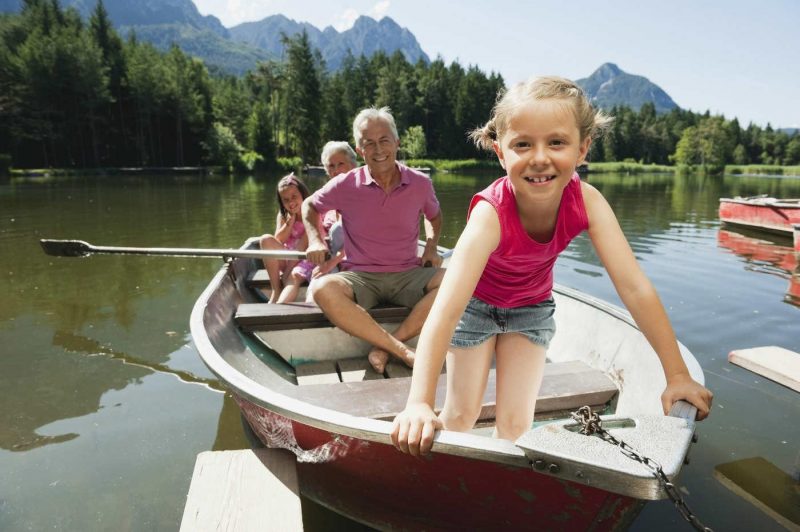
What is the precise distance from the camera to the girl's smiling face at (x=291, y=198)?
17.2 ft

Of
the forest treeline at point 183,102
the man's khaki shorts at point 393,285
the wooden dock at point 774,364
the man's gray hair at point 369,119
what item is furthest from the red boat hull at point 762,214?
the forest treeline at point 183,102

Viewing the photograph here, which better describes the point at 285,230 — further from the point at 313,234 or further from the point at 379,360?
the point at 379,360

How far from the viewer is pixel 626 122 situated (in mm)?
91500

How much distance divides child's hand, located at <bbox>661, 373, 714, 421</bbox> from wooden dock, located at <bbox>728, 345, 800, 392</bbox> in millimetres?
1903

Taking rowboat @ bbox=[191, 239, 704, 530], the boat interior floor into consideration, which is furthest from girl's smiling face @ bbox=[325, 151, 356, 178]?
the boat interior floor

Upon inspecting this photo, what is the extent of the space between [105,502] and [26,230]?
12.0m

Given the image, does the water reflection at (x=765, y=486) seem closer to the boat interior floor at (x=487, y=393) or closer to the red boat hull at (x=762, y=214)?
the boat interior floor at (x=487, y=393)

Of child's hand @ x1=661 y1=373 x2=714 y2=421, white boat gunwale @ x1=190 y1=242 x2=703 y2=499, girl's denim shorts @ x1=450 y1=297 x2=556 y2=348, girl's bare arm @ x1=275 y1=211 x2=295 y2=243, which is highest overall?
girl's bare arm @ x1=275 y1=211 x2=295 y2=243

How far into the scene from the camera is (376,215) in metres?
3.84

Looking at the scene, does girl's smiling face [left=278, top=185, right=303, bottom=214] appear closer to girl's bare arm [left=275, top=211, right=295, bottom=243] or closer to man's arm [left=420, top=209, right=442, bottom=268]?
girl's bare arm [left=275, top=211, right=295, bottom=243]

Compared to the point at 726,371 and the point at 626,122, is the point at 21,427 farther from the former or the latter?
the point at 626,122

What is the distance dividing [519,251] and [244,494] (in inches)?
59.2

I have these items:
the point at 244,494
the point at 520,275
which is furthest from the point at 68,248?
the point at 520,275

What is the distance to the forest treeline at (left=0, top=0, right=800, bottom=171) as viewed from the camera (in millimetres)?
40500
